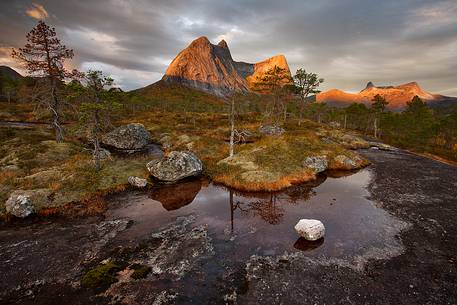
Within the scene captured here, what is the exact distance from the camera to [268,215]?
829 inches

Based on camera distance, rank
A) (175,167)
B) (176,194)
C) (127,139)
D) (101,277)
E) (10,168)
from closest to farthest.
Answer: (101,277), (176,194), (10,168), (175,167), (127,139)

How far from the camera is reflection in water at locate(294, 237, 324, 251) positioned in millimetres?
15945

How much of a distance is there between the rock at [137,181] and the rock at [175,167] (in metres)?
1.94

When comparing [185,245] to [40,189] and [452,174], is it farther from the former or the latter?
[452,174]

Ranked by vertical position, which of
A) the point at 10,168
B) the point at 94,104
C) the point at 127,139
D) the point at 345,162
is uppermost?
the point at 94,104

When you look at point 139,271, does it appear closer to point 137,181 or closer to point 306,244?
point 306,244

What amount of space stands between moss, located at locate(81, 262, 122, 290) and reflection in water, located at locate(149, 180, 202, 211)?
29.8ft

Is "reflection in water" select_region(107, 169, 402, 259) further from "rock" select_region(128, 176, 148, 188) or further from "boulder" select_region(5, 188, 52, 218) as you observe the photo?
"boulder" select_region(5, 188, 52, 218)

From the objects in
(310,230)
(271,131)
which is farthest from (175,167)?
(271,131)

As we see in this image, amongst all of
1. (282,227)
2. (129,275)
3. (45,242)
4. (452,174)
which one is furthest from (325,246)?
(452,174)

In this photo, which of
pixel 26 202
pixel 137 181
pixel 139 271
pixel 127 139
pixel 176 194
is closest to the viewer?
pixel 139 271

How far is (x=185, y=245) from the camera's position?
1625 cm

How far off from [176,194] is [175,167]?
16.3 feet

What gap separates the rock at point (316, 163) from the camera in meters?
34.4
